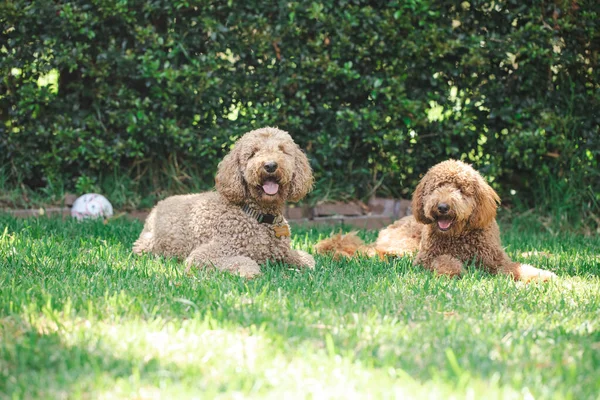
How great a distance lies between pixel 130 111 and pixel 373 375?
463 centimetres

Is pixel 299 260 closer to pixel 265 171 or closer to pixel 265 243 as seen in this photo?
pixel 265 243

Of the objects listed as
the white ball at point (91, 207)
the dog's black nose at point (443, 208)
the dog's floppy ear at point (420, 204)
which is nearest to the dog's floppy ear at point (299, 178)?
the dog's floppy ear at point (420, 204)

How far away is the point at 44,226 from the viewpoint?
566 centimetres

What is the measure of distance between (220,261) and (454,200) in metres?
1.42

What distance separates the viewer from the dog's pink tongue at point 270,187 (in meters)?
4.42

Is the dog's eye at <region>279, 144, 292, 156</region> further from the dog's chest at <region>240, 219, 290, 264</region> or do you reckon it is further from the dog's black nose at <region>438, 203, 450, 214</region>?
the dog's black nose at <region>438, 203, 450, 214</region>

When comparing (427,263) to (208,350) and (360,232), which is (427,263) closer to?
(360,232)

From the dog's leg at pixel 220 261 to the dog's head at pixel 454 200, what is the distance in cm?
111

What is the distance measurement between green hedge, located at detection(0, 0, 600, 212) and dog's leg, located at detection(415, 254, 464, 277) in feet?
7.18

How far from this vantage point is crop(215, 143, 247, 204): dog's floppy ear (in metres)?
4.46

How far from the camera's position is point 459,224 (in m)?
4.55

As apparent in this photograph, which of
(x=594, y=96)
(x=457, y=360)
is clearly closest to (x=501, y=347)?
(x=457, y=360)

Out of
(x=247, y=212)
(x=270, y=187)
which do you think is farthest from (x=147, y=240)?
(x=270, y=187)

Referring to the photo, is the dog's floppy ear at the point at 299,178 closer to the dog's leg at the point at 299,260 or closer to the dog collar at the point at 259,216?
the dog collar at the point at 259,216
